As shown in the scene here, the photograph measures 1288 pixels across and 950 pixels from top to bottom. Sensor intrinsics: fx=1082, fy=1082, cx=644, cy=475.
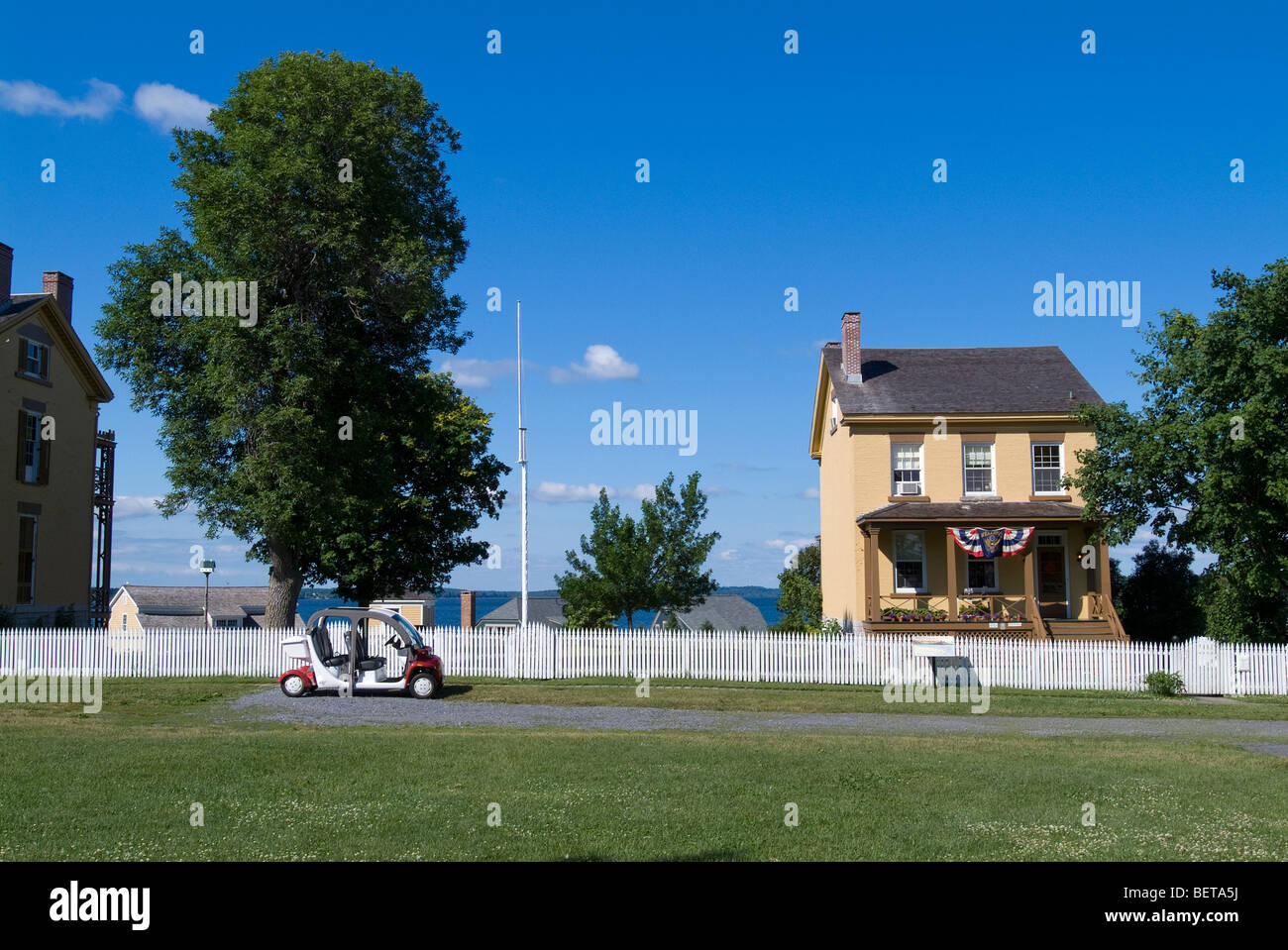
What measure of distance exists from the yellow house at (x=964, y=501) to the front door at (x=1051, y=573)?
3 cm

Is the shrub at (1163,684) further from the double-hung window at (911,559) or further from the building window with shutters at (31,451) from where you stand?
the building window with shutters at (31,451)

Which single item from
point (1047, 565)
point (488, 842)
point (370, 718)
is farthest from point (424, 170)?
point (488, 842)

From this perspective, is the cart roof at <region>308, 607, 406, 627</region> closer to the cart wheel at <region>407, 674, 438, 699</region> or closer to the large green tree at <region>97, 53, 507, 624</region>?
the cart wheel at <region>407, 674, 438, 699</region>

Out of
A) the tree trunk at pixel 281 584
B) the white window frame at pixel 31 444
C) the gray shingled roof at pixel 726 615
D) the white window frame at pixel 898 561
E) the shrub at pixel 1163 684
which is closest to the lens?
the shrub at pixel 1163 684

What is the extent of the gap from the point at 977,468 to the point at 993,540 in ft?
11.6

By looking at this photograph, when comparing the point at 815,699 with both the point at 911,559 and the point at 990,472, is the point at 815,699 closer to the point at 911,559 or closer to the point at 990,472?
the point at 911,559

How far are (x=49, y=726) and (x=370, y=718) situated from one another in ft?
16.3

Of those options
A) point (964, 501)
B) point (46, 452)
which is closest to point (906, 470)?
point (964, 501)

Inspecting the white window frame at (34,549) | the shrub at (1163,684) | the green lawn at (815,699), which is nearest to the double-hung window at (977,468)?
the shrub at (1163,684)

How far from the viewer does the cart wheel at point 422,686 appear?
21.6 m

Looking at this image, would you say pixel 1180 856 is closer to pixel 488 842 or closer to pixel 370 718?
pixel 488 842

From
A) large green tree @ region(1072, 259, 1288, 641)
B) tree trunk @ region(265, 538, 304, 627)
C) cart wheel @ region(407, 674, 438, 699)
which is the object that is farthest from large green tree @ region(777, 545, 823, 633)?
cart wheel @ region(407, 674, 438, 699)

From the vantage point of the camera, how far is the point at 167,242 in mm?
28656

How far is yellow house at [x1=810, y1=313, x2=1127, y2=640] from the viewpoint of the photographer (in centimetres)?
3175
